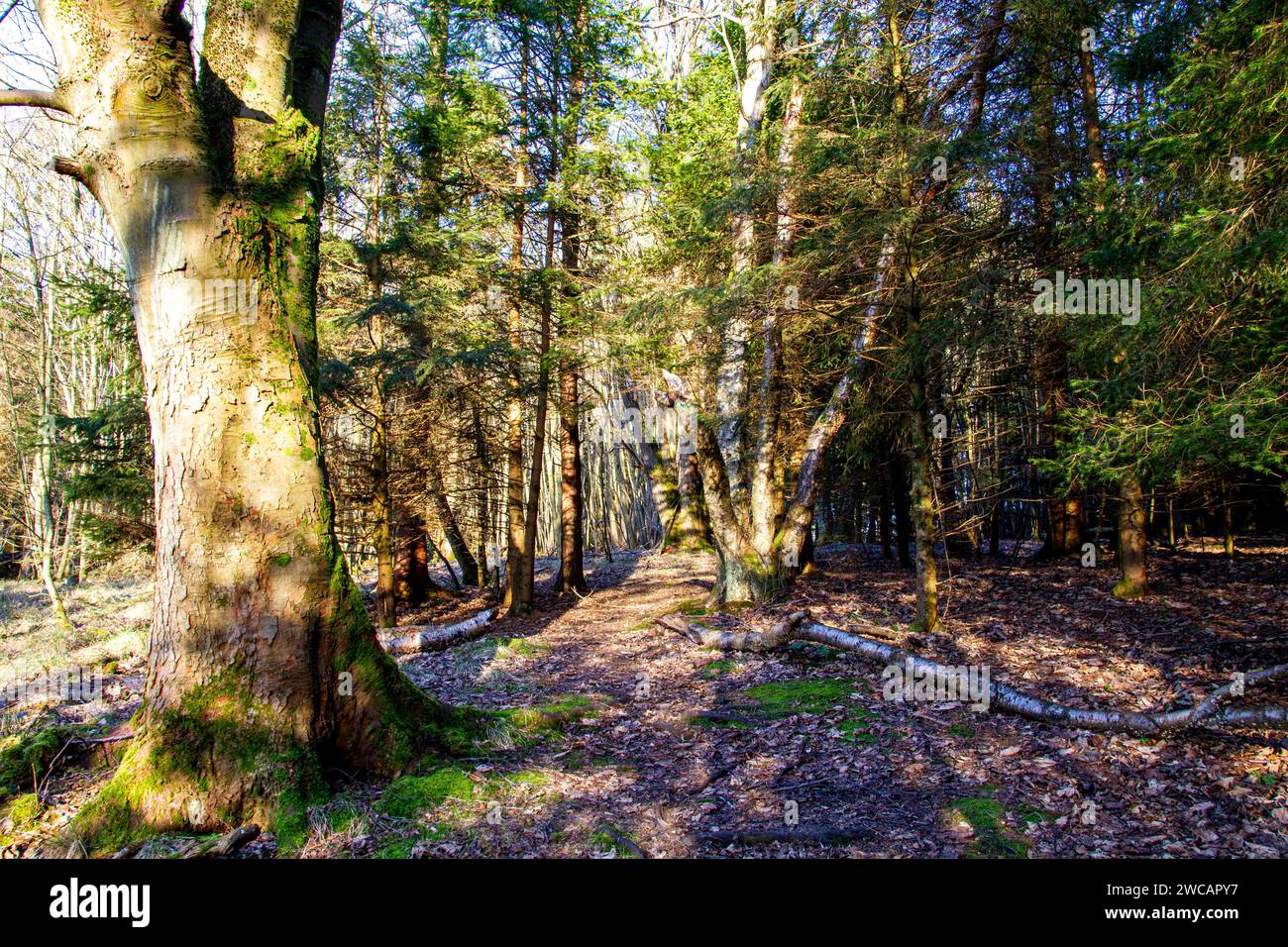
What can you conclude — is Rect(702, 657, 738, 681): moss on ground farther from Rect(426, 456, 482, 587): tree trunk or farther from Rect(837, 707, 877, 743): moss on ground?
Rect(426, 456, 482, 587): tree trunk

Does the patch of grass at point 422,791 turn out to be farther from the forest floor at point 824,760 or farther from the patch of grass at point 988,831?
the patch of grass at point 988,831

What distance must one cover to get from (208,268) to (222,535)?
55.4 inches

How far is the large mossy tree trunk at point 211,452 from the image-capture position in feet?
11.2

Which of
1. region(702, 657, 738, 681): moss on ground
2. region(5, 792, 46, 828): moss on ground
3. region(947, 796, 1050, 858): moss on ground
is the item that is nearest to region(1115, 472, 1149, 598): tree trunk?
region(702, 657, 738, 681): moss on ground

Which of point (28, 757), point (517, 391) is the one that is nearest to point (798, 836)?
point (28, 757)

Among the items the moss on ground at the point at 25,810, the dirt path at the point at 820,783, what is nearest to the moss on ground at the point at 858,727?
the dirt path at the point at 820,783

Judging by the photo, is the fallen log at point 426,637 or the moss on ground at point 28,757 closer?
the moss on ground at point 28,757

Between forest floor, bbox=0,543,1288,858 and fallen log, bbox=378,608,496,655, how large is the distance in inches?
22.9

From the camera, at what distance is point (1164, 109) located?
5754mm

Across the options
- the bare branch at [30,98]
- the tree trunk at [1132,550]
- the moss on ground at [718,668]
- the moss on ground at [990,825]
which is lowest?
the moss on ground at [718,668]

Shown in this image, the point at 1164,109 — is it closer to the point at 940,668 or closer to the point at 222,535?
the point at 940,668

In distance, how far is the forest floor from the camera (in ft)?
11.0

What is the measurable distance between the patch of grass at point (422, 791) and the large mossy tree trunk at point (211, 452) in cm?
25
